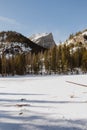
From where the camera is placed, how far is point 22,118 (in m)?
11.4

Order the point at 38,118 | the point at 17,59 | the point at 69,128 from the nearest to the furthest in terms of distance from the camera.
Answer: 1. the point at 69,128
2. the point at 38,118
3. the point at 17,59

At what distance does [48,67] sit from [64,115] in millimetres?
122737

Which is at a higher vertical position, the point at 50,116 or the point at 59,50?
the point at 59,50

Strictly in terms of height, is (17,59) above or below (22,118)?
above

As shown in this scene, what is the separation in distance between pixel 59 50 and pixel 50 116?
125817 mm

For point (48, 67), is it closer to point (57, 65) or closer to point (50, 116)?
point (57, 65)

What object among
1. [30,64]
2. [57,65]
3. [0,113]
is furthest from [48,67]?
[0,113]

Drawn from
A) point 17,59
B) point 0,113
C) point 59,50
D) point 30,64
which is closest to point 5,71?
point 17,59

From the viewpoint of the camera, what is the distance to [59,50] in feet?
449

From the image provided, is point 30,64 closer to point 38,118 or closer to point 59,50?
point 59,50

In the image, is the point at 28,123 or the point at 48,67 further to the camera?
the point at 48,67

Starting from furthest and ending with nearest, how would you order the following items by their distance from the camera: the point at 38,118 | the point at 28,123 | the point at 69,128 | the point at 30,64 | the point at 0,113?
1. the point at 30,64
2. the point at 0,113
3. the point at 38,118
4. the point at 28,123
5. the point at 69,128

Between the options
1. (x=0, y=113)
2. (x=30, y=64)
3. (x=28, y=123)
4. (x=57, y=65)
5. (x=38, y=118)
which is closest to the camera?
(x=28, y=123)

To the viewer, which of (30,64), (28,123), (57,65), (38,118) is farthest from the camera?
(30,64)
